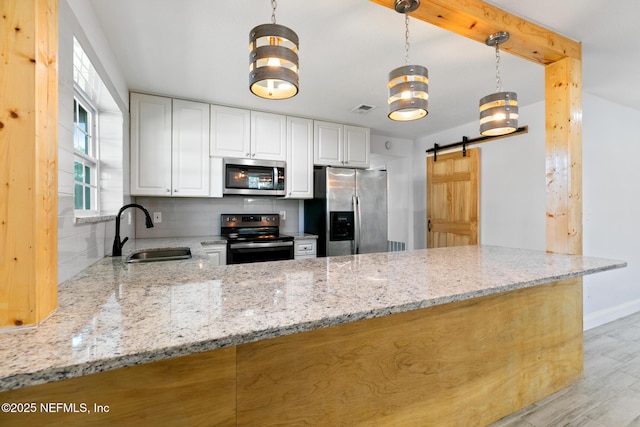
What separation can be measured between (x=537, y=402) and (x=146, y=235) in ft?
12.4

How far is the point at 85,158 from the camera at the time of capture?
2027mm

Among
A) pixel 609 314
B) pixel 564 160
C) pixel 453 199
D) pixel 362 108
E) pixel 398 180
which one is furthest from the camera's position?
pixel 398 180

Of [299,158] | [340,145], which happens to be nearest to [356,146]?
[340,145]

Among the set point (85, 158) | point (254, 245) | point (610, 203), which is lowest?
point (254, 245)

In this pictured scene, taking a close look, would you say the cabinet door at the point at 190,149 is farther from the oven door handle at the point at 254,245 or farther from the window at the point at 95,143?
the oven door handle at the point at 254,245

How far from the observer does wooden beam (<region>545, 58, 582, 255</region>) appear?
2.08 meters

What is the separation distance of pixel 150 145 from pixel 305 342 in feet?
9.23

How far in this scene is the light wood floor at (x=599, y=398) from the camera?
5.62 ft

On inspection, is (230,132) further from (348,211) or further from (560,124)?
(560,124)

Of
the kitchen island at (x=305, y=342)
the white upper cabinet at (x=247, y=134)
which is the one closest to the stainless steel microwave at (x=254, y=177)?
the white upper cabinet at (x=247, y=134)

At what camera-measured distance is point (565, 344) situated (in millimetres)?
1931

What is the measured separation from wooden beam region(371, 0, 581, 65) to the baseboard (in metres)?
2.67

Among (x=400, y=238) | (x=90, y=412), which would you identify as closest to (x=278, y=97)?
(x=90, y=412)

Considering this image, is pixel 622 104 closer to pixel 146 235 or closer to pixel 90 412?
pixel 90 412
